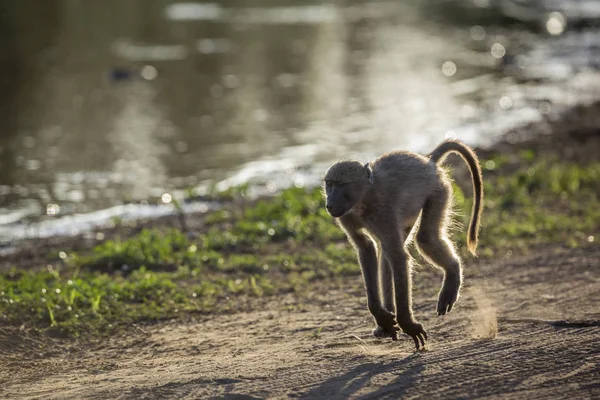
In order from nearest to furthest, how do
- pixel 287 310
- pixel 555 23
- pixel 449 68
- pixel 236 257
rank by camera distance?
1. pixel 287 310
2. pixel 236 257
3. pixel 449 68
4. pixel 555 23

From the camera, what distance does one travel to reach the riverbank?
5.79 meters

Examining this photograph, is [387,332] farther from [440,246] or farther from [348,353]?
[440,246]

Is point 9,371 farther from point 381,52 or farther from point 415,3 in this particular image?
point 415,3

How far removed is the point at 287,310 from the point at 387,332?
72.1 inches

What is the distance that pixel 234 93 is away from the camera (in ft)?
74.8

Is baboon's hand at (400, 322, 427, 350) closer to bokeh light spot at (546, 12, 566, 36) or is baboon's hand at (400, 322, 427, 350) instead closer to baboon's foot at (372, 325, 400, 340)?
baboon's foot at (372, 325, 400, 340)

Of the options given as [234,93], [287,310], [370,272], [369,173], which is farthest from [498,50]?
[369,173]

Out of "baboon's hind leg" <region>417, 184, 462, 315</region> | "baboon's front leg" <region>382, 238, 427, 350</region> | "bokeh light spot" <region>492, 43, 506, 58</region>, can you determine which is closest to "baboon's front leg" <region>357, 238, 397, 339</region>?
"baboon's front leg" <region>382, 238, 427, 350</region>

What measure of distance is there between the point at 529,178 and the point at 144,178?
6146mm

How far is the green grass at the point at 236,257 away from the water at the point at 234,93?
7.23ft

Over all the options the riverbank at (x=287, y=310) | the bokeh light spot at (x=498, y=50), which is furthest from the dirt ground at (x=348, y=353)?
the bokeh light spot at (x=498, y=50)

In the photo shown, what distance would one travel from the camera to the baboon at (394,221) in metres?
5.99

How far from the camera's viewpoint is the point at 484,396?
5379 mm

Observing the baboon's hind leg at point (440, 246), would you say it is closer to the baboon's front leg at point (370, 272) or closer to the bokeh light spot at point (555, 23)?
the baboon's front leg at point (370, 272)
